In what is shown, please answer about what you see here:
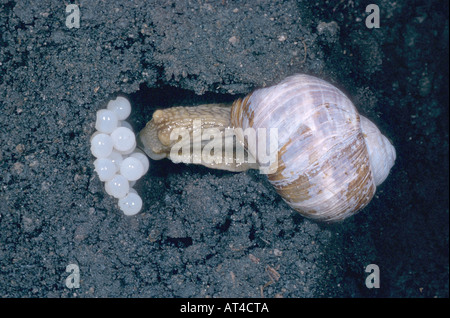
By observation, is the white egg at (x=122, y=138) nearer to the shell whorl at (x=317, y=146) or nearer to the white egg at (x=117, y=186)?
the white egg at (x=117, y=186)

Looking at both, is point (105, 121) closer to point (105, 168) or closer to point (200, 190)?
point (105, 168)

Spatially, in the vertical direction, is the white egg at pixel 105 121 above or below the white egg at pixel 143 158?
above

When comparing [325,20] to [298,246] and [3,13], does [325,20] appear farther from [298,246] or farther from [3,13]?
[3,13]

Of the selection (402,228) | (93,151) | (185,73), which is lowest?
(402,228)

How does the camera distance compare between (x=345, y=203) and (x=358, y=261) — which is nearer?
(x=345, y=203)

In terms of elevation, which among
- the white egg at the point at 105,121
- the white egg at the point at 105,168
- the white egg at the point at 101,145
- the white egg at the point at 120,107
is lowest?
the white egg at the point at 105,168

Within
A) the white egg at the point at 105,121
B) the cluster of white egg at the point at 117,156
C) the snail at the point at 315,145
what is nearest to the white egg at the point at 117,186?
the cluster of white egg at the point at 117,156
